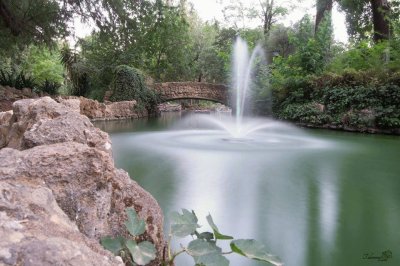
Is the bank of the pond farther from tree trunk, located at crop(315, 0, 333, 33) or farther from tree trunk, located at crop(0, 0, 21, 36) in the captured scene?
tree trunk, located at crop(0, 0, 21, 36)

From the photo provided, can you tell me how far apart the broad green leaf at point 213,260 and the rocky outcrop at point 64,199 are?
37cm

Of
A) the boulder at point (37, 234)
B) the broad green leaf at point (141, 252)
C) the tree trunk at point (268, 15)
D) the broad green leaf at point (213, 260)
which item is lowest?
the broad green leaf at point (213, 260)

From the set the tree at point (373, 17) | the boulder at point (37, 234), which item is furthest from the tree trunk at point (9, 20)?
the tree at point (373, 17)

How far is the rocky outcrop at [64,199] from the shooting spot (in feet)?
2.68

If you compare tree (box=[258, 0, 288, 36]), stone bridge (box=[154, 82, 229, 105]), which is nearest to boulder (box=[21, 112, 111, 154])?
stone bridge (box=[154, 82, 229, 105])

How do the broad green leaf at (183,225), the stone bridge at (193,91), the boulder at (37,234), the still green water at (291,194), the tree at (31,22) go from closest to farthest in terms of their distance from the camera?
the boulder at (37,234) < the broad green leaf at (183,225) < the still green water at (291,194) < the tree at (31,22) < the stone bridge at (193,91)

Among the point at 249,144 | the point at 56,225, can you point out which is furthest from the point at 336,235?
the point at 249,144

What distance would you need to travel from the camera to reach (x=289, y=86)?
14281mm

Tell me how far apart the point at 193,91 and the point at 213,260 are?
1910 centimetres

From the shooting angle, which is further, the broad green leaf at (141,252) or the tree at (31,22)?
the tree at (31,22)

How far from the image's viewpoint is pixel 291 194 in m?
4.21

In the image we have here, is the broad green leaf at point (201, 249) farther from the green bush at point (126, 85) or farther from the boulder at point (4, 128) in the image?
the green bush at point (126, 85)

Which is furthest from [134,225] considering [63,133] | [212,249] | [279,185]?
[279,185]

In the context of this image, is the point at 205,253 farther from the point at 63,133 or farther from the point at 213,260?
the point at 63,133
